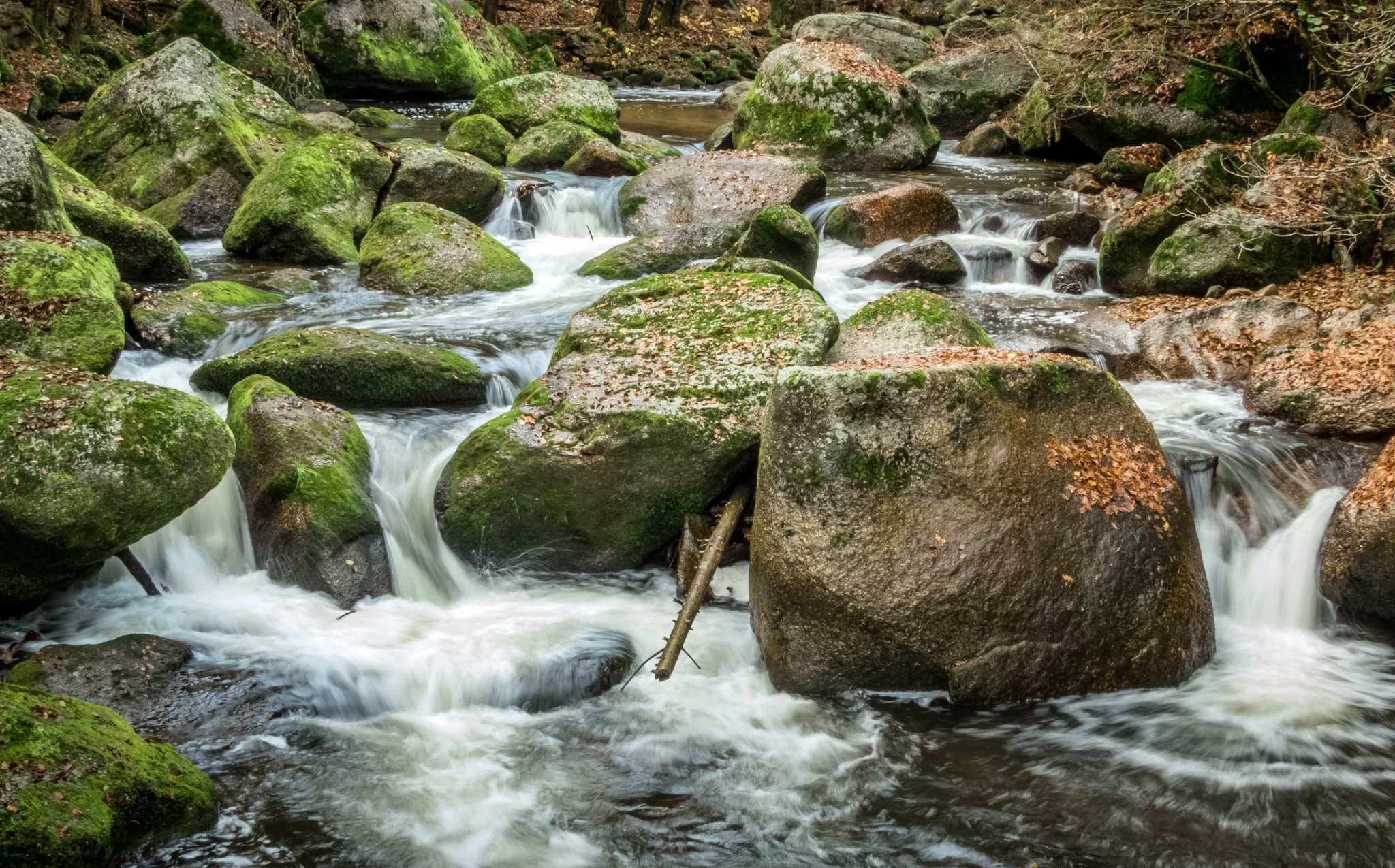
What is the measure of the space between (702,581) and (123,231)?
26.3ft

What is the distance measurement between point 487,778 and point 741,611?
76.0 inches

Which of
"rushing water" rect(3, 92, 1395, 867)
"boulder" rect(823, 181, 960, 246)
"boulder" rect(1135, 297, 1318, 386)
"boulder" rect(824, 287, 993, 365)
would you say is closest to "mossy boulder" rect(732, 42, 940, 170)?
"boulder" rect(823, 181, 960, 246)

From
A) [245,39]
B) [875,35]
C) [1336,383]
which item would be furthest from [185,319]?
[875,35]

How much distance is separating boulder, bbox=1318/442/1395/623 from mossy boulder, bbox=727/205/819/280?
5479 millimetres

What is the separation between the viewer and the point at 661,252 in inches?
479

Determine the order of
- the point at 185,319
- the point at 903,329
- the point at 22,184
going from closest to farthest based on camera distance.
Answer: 1. the point at 903,329
2. the point at 22,184
3. the point at 185,319

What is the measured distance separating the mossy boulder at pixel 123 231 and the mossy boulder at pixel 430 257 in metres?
1.82

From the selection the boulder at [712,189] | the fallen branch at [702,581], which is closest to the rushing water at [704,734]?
the fallen branch at [702,581]

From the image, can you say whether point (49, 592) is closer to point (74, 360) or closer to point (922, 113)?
point (74, 360)

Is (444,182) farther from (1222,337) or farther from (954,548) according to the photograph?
(954,548)

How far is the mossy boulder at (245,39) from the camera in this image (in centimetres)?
2055

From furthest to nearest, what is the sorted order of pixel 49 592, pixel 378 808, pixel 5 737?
pixel 49 592
pixel 378 808
pixel 5 737

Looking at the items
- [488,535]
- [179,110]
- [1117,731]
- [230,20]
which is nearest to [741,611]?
[488,535]

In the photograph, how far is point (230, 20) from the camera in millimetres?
20703
